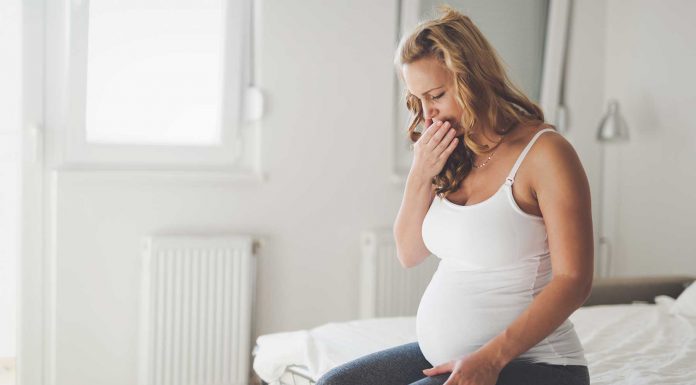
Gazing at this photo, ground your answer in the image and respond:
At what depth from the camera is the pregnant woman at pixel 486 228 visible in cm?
112

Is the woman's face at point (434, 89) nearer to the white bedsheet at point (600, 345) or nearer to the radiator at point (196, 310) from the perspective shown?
the white bedsheet at point (600, 345)

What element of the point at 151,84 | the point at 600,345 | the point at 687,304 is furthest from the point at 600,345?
the point at 151,84

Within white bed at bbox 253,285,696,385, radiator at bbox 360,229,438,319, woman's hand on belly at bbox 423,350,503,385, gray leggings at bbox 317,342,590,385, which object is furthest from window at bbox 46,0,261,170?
woman's hand on belly at bbox 423,350,503,385

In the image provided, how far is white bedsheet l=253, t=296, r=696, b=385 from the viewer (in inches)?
68.4

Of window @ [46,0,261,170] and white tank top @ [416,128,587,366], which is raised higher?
window @ [46,0,261,170]

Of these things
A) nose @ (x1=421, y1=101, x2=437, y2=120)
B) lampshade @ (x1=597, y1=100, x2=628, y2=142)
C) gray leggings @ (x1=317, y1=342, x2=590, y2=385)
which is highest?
lampshade @ (x1=597, y1=100, x2=628, y2=142)

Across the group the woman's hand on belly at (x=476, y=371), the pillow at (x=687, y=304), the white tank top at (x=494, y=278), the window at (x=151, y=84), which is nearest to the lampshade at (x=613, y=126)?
the pillow at (x=687, y=304)

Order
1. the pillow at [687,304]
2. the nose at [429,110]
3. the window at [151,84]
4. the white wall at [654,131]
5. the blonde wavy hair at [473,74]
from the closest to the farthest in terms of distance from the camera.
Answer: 1. the blonde wavy hair at [473,74]
2. the nose at [429,110]
3. the pillow at [687,304]
4. the window at [151,84]
5. the white wall at [654,131]

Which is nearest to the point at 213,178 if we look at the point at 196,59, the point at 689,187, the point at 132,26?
the point at 196,59

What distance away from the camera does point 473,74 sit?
1249 mm

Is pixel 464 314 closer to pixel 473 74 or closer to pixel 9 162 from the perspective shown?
pixel 473 74

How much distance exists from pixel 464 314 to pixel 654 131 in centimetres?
246

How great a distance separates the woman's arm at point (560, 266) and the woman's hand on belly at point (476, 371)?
0.03ft

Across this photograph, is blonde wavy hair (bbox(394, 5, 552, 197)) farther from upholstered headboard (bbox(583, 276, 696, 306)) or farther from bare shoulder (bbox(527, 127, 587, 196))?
upholstered headboard (bbox(583, 276, 696, 306))
